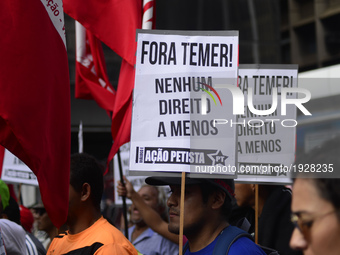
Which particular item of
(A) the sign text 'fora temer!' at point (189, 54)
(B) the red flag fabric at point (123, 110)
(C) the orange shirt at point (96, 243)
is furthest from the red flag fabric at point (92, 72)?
(C) the orange shirt at point (96, 243)

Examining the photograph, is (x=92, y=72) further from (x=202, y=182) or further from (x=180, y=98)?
(x=202, y=182)

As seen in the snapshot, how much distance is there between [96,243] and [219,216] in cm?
72

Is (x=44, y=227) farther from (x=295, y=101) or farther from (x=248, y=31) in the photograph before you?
(x=248, y=31)

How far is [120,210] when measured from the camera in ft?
Result: 29.9

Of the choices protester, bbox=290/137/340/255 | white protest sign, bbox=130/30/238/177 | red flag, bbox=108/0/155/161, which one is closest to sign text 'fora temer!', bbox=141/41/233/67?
white protest sign, bbox=130/30/238/177

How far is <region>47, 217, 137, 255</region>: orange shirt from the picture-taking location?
3.55 meters

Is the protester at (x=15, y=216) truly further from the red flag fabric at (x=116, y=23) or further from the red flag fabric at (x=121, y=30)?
the red flag fabric at (x=116, y=23)

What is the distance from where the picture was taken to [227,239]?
3344 mm

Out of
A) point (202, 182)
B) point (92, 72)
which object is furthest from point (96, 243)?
point (92, 72)

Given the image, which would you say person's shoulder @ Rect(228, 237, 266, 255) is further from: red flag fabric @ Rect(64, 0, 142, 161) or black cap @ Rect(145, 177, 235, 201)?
red flag fabric @ Rect(64, 0, 142, 161)

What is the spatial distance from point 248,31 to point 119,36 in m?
11.6

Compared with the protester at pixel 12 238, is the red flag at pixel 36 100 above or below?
above

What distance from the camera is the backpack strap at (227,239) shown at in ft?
10.8

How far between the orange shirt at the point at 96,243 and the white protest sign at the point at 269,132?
119 centimetres
